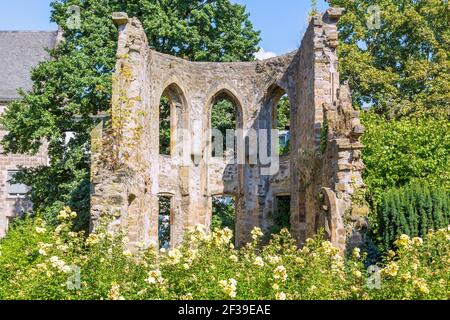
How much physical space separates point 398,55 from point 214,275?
1858 centimetres

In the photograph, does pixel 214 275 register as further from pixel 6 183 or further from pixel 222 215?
pixel 6 183

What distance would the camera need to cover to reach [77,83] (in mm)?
17422

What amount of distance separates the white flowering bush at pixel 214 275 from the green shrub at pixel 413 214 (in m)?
3.92

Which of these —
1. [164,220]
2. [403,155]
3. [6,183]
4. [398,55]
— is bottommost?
[164,220]

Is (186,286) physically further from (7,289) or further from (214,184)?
(214,184)

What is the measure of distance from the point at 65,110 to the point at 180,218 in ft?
14.7

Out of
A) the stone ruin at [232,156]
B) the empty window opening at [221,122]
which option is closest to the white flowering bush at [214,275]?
the stone ruin at [232,156]

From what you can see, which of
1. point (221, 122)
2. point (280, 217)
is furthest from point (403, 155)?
point (221, 122)

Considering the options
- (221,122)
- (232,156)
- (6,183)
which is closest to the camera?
(232,156)

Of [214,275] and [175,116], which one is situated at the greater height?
[175,116]

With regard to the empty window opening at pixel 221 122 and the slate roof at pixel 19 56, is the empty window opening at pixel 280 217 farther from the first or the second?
the slate roof at pixel 19 56

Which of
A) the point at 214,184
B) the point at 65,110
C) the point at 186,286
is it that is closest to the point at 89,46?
the point at 65,110

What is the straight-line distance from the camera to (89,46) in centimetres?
1834

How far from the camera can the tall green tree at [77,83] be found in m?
17.5
